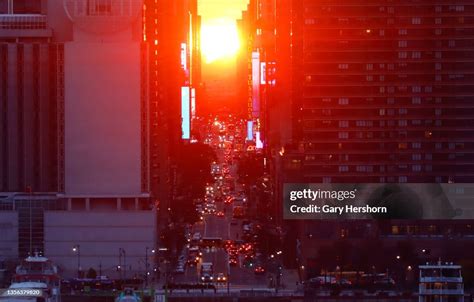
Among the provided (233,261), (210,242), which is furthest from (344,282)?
(210,242)

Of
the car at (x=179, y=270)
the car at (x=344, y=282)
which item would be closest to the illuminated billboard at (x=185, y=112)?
the car at (x=179, y=270)

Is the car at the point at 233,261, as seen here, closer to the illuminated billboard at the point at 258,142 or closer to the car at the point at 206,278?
the car at the point at 206,278

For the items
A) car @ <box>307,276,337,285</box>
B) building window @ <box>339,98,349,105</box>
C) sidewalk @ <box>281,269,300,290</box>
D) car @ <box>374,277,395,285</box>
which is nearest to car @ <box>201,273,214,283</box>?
sidewalk @ <box>281,269,300,290</box>

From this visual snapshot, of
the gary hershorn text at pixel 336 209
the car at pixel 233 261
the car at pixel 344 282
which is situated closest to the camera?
the car at pixel 344 282

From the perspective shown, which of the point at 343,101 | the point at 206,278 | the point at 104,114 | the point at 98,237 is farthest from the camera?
the point at 343,101

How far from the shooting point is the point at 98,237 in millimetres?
53281

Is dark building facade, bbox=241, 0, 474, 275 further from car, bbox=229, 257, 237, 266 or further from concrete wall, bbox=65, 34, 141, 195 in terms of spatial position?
concrete wall, bbox=65, 34, 141, 195

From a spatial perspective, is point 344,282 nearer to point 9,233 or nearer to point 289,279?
point 289,279

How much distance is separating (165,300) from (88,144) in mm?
11407

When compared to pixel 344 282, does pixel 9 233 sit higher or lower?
higher

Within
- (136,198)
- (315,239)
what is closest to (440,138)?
(315,239)

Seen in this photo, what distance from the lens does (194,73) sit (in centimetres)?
11675

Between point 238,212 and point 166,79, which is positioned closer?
point 238,212

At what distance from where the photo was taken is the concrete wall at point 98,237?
53094 mm
